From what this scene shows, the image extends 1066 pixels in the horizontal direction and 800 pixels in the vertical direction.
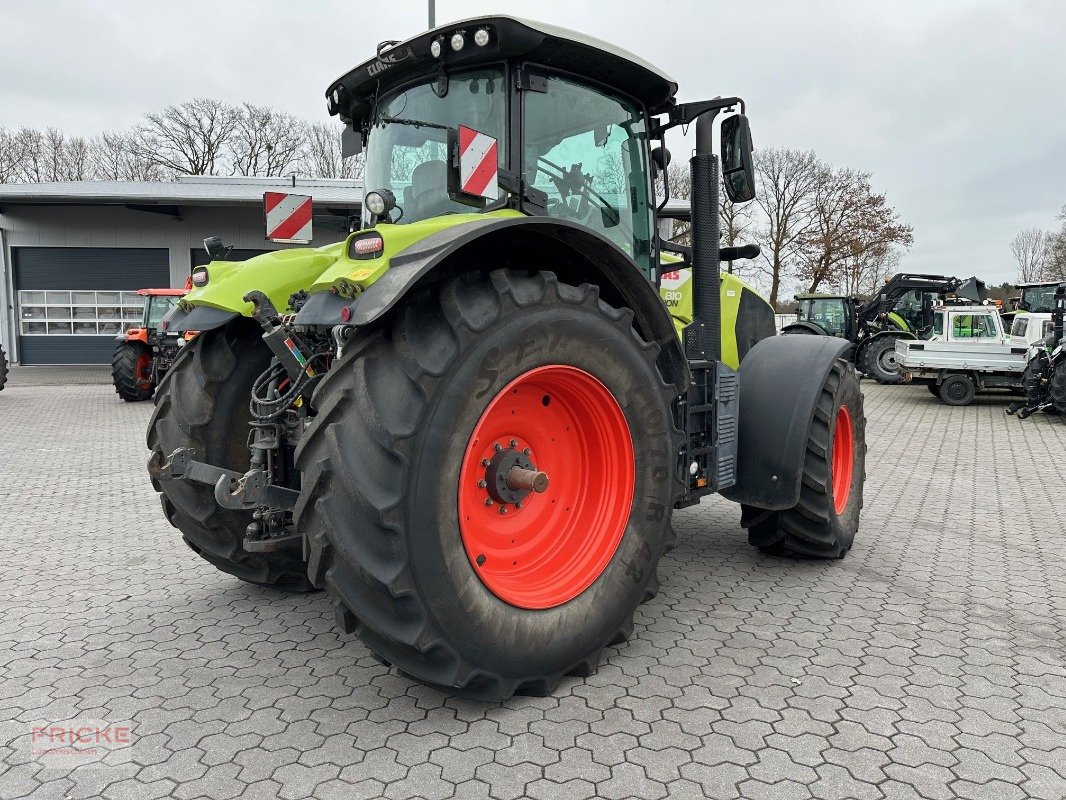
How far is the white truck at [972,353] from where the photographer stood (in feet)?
46.6

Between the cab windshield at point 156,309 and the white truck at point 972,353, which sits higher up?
the cab windshield at point 156,309

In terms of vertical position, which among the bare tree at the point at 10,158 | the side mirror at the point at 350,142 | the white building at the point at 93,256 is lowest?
the side mirror at the point at 350,142

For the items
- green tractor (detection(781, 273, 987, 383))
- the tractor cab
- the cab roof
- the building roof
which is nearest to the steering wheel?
the cab roof

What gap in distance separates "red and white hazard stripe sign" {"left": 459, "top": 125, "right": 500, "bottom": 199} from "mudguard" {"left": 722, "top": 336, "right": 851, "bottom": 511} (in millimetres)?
2040

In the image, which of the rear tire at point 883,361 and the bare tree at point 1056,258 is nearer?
the rear tire at point 883,361

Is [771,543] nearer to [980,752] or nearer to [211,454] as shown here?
[980,752]

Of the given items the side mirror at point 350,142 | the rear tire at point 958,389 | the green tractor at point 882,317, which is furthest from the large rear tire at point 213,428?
the green tractor at point 882,317

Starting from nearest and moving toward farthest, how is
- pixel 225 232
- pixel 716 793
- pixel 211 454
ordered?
pixel 716 793 < pixel 211 454 < pixel 225 232

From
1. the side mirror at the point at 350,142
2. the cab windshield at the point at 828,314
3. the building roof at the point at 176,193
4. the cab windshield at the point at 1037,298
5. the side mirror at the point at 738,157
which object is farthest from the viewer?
the cab windshield at the point at 828,314

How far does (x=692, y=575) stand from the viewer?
423cm

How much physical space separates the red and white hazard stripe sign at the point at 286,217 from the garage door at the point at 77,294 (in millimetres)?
21032

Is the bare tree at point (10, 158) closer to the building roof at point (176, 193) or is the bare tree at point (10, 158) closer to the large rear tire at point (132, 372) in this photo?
the building roof at point (176, 193)

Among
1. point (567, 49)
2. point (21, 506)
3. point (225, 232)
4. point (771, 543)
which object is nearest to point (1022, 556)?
point (771, 543)

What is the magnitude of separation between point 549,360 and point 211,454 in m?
1.71
